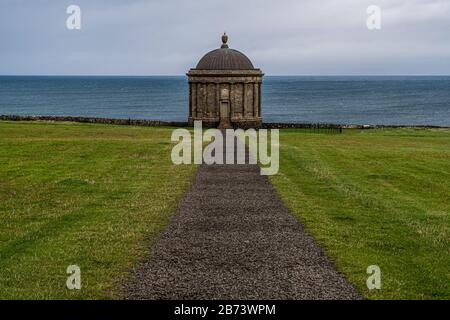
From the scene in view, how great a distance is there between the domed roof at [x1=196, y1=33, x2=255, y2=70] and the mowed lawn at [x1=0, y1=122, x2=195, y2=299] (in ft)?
84.3

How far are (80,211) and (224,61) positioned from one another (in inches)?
1738

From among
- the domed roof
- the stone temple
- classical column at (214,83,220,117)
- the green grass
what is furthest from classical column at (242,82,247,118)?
the green grass

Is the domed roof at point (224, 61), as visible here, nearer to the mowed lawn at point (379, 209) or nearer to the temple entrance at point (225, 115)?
the temple entrance at point (225, 115)

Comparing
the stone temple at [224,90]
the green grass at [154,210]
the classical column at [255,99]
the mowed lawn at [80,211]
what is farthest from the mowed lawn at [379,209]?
the classical column at [255,99]

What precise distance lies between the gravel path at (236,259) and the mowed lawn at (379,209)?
1.82 ft

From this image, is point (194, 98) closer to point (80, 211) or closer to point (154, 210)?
point (80, 211)

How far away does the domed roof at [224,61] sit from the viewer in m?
60.7

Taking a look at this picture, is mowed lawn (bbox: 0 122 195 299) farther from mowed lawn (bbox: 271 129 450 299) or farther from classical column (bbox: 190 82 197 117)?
classical column (bbox: 190 82 197 117)

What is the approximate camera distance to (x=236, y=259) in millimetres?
12820

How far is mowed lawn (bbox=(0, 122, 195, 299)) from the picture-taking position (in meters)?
11.7

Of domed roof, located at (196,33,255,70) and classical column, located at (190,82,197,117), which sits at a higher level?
domed roof, located at (196,33,255,70)

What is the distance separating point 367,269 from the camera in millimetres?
12242

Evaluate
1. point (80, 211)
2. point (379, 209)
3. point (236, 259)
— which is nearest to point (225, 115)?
point (379, 209)
